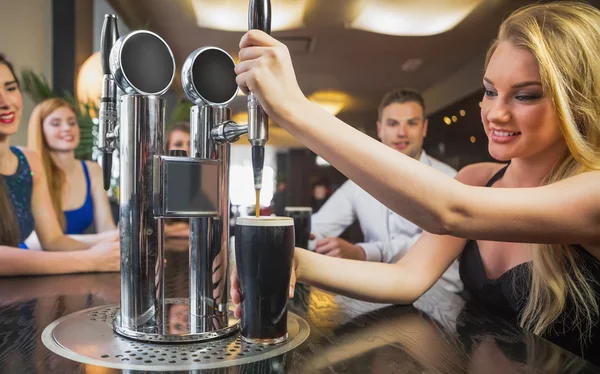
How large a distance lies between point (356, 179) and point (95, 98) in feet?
6.36

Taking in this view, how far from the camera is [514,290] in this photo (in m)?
1.01

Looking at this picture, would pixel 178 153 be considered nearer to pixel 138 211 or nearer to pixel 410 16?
pixel 138 211

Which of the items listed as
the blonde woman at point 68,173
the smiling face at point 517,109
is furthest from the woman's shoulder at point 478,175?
the blonde woman at point 68,173

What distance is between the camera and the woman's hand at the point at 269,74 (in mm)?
582

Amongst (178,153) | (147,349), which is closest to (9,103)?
(178,153)

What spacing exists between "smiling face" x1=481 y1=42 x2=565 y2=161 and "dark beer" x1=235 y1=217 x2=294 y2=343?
607mm

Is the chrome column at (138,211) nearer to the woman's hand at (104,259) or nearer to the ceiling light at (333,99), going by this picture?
the woman's hand at (104,259)

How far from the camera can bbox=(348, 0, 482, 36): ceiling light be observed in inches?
80.7

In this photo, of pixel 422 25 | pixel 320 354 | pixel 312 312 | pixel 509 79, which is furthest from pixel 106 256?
pixel 422 25

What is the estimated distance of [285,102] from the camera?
59 centimetres

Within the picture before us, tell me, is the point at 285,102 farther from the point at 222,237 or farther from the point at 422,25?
the point at 422,25

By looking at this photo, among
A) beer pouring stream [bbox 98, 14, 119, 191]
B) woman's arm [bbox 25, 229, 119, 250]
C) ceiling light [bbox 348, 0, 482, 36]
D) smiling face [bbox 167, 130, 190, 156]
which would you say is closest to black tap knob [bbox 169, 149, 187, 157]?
beer pouring stream [bbox 98, 14, 119, 191]

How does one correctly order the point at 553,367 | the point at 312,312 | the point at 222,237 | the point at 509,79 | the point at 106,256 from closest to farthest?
the point at 553,367 < the point at 222,237 < the point at 312,312 < the point at 509,79 < the point at 106,256

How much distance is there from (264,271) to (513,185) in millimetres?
790
